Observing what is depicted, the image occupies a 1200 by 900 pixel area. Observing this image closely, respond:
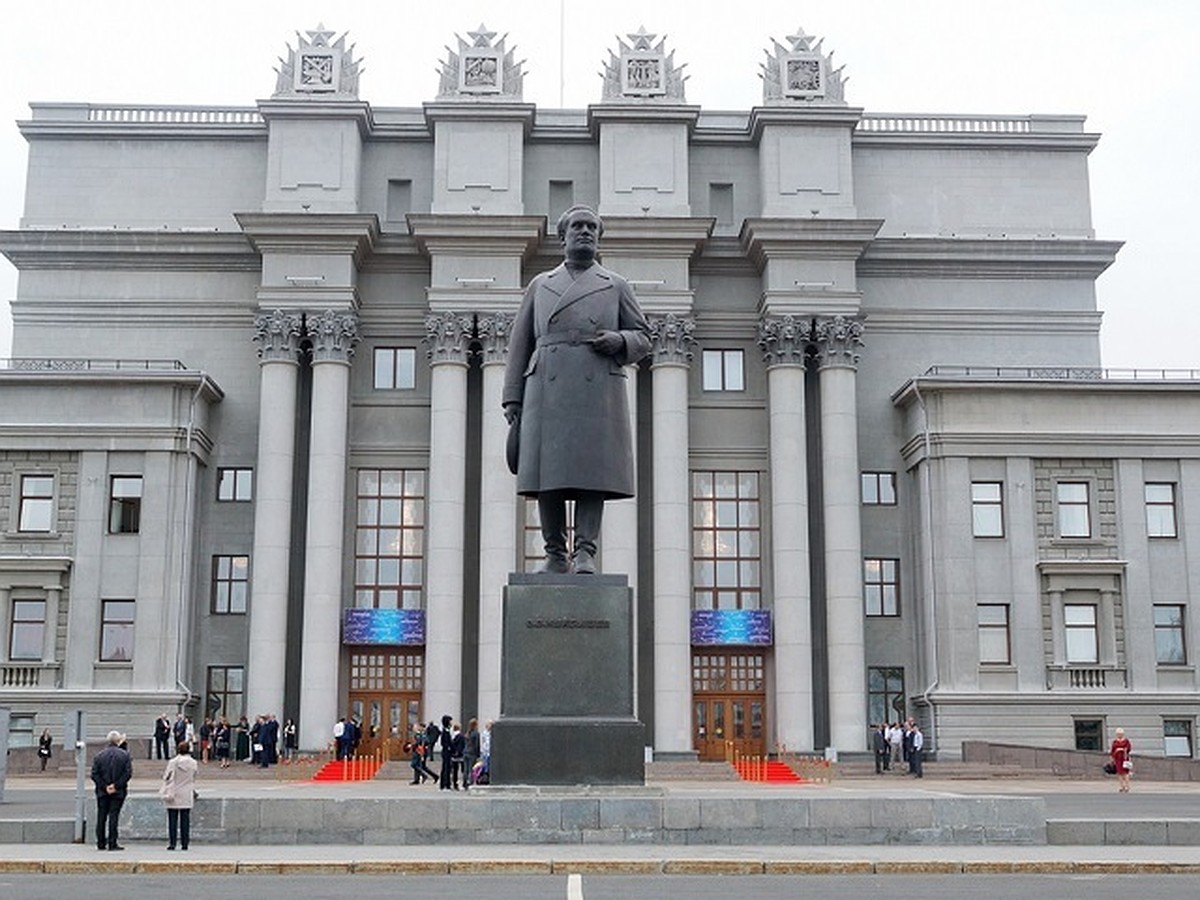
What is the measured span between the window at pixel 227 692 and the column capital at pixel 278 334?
11.7 m

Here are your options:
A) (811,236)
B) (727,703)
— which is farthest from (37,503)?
(811,236)

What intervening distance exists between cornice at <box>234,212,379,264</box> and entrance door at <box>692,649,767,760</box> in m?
20.4

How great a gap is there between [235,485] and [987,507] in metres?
28.1

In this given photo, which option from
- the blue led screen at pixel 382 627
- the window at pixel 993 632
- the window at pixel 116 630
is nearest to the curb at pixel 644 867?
the window at pixel 993 632

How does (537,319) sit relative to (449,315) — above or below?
below

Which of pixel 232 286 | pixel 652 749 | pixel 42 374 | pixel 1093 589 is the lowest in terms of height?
pixel 652 749

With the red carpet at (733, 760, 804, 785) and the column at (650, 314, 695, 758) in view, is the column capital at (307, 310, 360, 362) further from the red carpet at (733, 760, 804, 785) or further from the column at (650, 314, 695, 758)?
the red carpet at (733, 760, 804, 785)

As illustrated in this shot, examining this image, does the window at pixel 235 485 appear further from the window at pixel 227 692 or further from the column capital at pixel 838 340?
the column capital at pixel 838 340

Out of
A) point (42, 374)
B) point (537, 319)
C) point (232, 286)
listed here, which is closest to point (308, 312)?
point (232, 286)

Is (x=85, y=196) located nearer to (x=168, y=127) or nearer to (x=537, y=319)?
(x=168, y=127)

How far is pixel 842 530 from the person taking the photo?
55.7 metres

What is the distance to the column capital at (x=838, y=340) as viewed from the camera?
57344 millimetres

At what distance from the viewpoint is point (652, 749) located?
54656mm

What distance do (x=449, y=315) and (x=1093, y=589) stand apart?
25425mm
